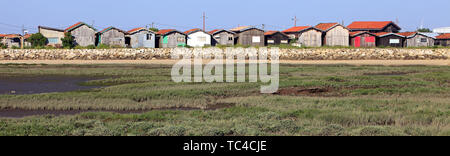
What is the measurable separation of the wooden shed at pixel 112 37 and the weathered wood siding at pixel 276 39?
24.7 metres

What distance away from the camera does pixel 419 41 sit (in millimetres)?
85688

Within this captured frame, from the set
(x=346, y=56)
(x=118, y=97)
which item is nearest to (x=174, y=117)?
(x=118, y=97)

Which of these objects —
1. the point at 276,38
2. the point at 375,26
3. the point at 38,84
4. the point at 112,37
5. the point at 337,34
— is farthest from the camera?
the point at 375,26

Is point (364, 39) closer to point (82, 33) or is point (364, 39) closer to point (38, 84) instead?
point (82, 33)

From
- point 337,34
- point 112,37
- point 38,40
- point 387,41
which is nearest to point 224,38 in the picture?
point 112,37

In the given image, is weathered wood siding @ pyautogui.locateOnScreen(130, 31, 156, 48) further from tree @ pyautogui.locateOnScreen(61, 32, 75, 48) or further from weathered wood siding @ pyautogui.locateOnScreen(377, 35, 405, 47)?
weathered wood siding @ pyautogui.locateOnScreen(377, 35, 405, 47)

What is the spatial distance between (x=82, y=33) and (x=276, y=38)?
1290 inches

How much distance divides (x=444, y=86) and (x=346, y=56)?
39940 millimetres

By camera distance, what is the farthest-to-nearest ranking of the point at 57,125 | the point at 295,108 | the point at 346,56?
1. the point at 346,56
2. the point at 295,108
3. the point at 57,125

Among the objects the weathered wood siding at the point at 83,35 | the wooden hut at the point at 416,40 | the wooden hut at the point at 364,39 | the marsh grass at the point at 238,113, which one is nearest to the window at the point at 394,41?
the wooden hut at the point at 416,40

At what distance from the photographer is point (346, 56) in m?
67.9

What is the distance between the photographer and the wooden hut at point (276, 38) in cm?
8238

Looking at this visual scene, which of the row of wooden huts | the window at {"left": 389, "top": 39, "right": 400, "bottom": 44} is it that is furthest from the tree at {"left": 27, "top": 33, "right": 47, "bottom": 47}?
the window at {"left": 389, "top": 39, "right": 400, "bottom": 44}

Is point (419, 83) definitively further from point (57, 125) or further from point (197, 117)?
point (57, 125)
